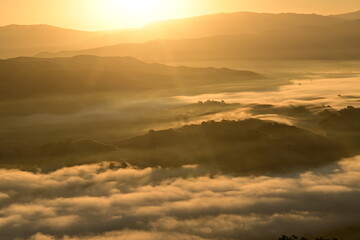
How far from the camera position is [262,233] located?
52688 mm

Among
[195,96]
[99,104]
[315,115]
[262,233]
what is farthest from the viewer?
[195,96]

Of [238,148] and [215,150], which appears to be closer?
[238,148]

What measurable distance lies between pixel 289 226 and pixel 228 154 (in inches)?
1003

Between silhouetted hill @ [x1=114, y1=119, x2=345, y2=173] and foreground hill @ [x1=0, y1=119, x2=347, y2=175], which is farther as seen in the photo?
foreground hill @ [x1=0, y1=119, x2=347, y2=175]

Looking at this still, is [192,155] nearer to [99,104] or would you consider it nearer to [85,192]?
[85,192]

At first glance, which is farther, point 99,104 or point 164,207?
point 99,104

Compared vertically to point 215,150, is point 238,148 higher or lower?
lower

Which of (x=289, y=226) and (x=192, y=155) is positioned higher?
(x=192, y=155)

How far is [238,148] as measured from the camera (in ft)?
259

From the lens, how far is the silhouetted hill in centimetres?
7544

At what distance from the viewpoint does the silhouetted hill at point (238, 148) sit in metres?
75.4

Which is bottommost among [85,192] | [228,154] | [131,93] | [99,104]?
[85,192]

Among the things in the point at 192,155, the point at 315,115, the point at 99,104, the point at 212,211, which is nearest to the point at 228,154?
the point at 192,155

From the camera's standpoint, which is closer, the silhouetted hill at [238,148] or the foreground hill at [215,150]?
the silhouetted hill at [238,148]
